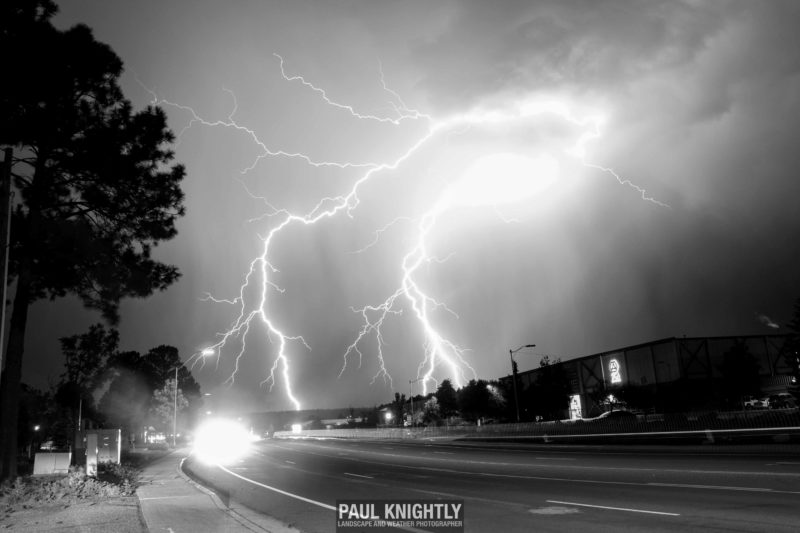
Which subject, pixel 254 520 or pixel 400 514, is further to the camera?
pixel 400 514

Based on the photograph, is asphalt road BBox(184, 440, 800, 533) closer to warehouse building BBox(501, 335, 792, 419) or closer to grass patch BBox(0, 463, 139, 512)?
grass patch BBox(0, 463, 139, 512)

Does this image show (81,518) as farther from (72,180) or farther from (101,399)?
(101,399)

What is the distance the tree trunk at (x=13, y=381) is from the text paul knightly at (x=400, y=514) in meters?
10.3

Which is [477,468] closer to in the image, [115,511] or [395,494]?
[395,494]

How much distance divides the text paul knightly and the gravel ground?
353 cm

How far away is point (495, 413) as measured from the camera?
87188 mm

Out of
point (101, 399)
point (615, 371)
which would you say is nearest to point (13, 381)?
point (615, 371)

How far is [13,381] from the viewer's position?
1762 cm

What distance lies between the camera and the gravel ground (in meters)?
9.55

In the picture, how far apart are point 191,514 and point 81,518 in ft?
5.98

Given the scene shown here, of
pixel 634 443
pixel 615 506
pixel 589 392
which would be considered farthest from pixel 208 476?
pixel 589 392

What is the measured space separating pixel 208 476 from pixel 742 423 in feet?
81.0

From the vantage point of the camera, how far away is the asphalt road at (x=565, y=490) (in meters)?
9.51

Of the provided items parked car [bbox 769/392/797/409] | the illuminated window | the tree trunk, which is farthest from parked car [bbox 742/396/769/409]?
the tree trunk
